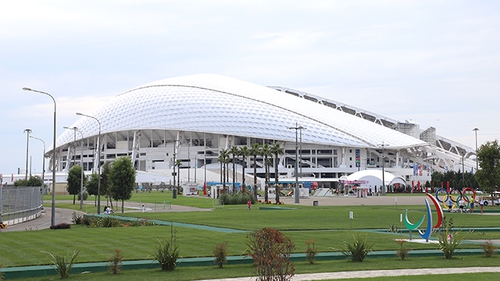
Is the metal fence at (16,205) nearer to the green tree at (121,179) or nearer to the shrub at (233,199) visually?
the green tree at (121,179)

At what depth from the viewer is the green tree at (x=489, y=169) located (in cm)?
6103

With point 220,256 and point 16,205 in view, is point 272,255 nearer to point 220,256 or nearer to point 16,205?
point 220,256

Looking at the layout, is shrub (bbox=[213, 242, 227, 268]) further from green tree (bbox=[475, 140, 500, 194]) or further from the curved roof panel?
the curved roof panel

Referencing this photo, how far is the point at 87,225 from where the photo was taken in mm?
36281

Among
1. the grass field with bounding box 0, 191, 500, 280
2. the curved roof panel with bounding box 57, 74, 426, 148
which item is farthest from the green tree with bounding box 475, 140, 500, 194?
the curved roof panel with bounding box 57, 74, 426, 148

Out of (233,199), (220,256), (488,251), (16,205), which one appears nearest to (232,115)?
Result: (233,199)

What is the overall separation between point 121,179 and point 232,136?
3350 inches

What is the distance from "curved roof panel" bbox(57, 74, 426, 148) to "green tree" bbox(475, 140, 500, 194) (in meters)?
73.1

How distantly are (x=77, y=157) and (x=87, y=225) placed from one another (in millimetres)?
135457

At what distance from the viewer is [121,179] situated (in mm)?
54469

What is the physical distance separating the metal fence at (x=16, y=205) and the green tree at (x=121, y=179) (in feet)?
24.7

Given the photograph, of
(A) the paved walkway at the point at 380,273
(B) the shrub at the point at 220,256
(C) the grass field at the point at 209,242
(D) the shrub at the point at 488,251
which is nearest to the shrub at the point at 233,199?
(C) the grass field at the point at 209,242

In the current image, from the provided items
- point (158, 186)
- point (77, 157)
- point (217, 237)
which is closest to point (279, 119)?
point (158, 186)

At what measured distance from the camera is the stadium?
13538 cm
